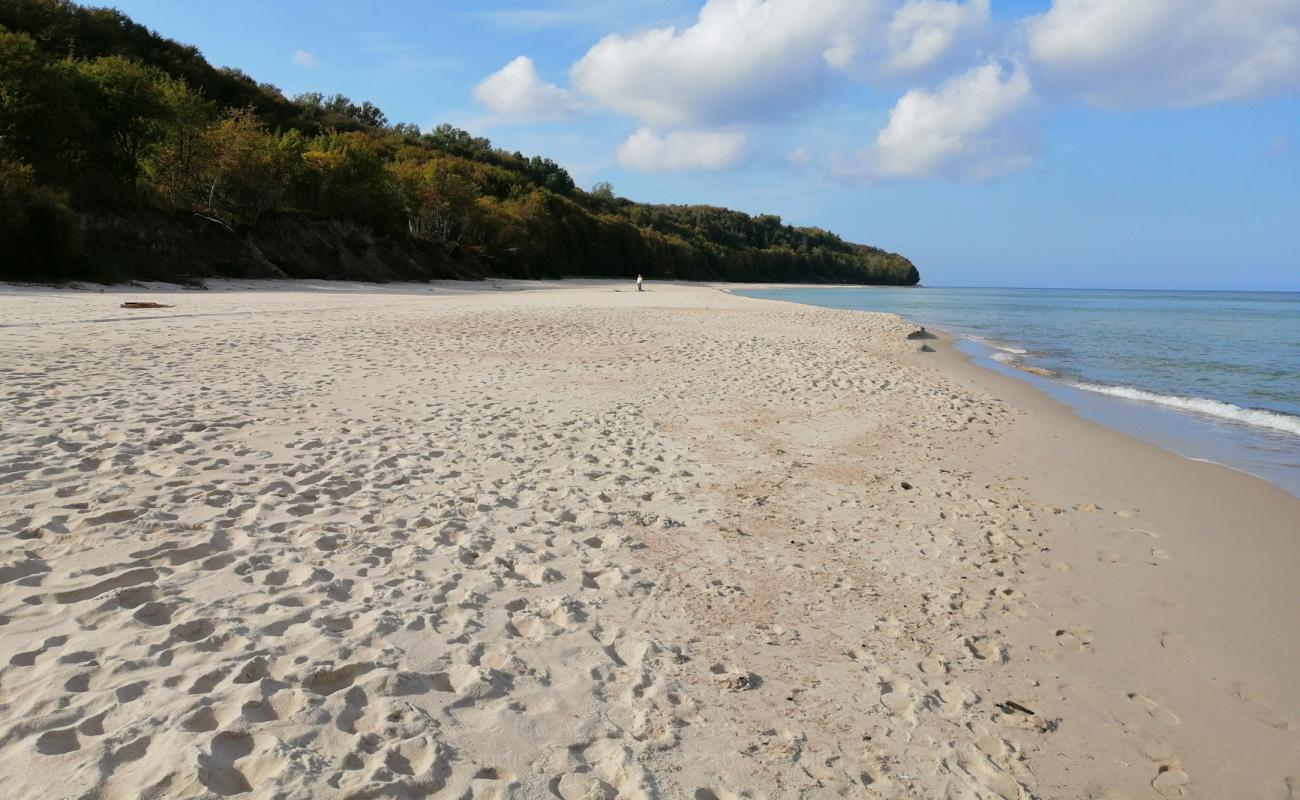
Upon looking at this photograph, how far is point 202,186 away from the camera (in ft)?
115

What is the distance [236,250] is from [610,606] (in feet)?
114

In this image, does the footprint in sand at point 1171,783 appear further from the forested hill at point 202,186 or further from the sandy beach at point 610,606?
the forested hill at point 202,186

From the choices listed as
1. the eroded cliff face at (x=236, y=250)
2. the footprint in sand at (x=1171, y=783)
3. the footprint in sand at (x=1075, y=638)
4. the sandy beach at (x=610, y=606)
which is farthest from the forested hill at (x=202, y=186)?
the footprint in sand at (x=1171, y=783)

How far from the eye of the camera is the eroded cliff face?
25.6 m

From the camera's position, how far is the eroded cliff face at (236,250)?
25.6 metres

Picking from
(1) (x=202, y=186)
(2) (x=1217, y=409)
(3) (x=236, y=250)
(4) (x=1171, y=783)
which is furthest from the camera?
(1) (x=202, y=186)

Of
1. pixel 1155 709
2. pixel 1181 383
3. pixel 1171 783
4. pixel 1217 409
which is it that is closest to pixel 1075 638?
pixel 1155 709

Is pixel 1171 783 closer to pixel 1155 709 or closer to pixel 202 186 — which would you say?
pixel 1155 709

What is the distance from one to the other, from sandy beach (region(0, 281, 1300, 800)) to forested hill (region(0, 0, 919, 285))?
21320mm

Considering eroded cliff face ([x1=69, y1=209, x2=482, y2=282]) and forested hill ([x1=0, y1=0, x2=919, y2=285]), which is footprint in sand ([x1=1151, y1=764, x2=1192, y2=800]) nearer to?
forested hill ([x1=0, y1=0, x2=919, y2=285])

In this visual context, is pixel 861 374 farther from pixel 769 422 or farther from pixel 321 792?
pixel 321 792

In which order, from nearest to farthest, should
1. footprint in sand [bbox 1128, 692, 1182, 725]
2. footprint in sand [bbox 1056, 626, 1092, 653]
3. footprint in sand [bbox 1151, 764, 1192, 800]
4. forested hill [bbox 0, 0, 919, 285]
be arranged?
footprint in sand [bbox 1151, 764, 1192, 800] < footprint in sand [bbox 1128, 692, 1182, 725] < footprint in sand [bbox 1056, 626, 1092, 653] < forested hill [bbox 0, 0, 919, 285]

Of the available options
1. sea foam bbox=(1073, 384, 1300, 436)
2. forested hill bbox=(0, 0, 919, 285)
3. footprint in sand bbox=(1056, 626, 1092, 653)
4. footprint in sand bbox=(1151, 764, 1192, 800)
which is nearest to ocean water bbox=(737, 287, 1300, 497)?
sea foam bbox=(1073, 384, 1300, 436)

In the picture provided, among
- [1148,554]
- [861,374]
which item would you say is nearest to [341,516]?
[1148,554]
